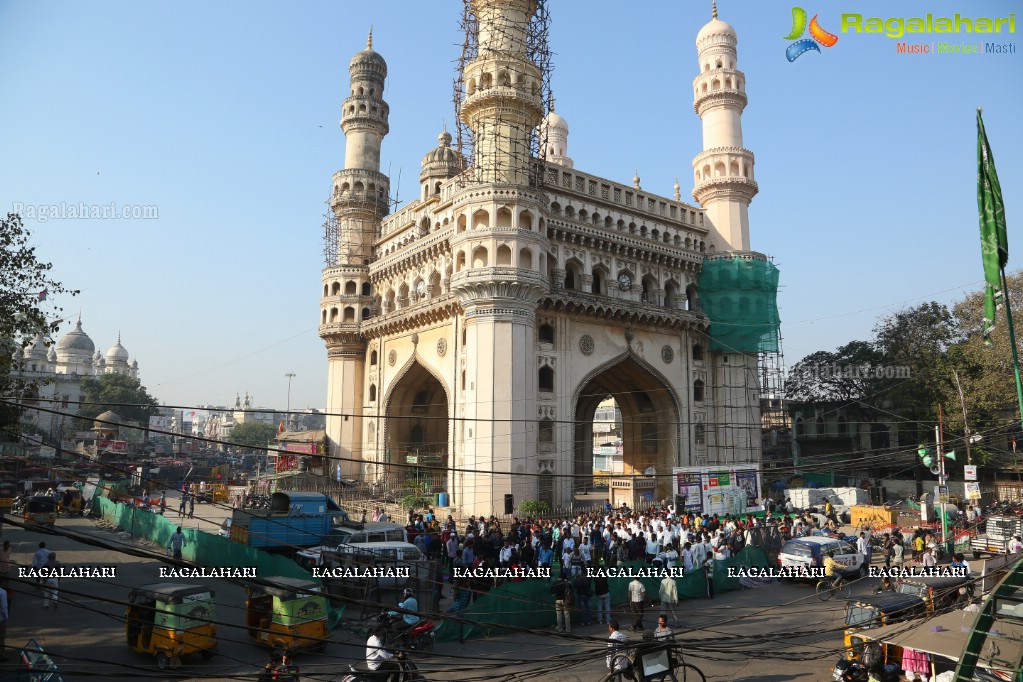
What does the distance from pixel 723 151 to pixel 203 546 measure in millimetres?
31540

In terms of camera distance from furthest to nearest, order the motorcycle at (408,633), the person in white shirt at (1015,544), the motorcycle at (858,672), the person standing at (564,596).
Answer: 1. the person in white shirt at (1015,544)
2. the person standing at (564,596)
3. the motorcycle at (408,633)
4. the motorcycle at (858,672)

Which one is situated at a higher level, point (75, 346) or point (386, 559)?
point (75, 346)

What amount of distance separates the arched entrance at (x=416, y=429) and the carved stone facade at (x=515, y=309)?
0.14m

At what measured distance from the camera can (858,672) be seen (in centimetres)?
969

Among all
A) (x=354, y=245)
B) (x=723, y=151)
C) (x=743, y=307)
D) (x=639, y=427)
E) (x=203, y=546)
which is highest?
(x=723, y=151)

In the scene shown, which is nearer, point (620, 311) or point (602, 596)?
point (602, 596)

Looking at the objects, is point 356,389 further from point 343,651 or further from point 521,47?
point 343,651

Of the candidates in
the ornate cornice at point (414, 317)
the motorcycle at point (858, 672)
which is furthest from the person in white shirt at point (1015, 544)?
the ornate cornice at point (414, 317)

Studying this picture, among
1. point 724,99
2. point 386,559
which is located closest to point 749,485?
point 386,559

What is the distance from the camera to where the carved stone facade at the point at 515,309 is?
27.8 metres

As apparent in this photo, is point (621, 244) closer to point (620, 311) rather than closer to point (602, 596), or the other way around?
point (620, 311)

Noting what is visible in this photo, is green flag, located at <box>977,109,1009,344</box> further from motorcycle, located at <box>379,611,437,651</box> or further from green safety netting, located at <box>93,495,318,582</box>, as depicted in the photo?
green safety netting, located at <box>93,495,318,582</box>

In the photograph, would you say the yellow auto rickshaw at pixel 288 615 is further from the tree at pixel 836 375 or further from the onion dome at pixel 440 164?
the tree at pixel 836 375

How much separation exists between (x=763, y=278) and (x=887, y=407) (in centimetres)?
1489
